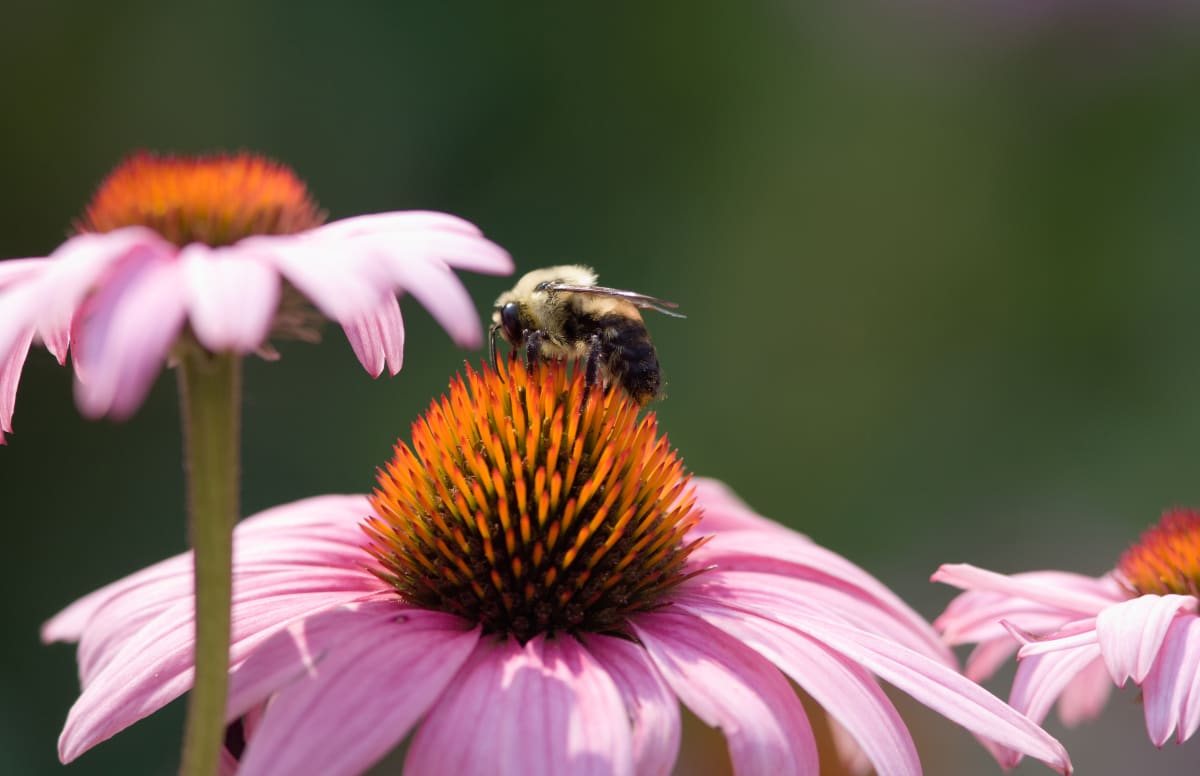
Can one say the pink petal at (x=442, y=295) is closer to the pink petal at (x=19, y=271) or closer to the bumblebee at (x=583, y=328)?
the pink petal at (x=19, y=271)

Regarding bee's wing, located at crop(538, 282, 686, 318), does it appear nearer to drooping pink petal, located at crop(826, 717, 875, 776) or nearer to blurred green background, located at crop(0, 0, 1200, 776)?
drooping pink petal, located at crop(826, 717, 875, 776)

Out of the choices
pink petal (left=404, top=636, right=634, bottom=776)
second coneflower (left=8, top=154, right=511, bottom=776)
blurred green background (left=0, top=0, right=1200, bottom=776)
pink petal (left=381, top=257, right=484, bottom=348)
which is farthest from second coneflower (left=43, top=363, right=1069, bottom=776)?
blurred green background (left=0, top=0, right=1200, bottom=776)

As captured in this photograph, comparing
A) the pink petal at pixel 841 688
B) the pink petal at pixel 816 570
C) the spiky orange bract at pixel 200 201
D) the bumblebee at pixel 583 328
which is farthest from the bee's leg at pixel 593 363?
the spiky orange bract at pixel 200 201

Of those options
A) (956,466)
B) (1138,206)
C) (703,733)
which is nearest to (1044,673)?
(703,733)

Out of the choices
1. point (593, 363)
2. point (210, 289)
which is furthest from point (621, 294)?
point (210, 289)

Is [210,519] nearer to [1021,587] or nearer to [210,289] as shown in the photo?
[210,289]
